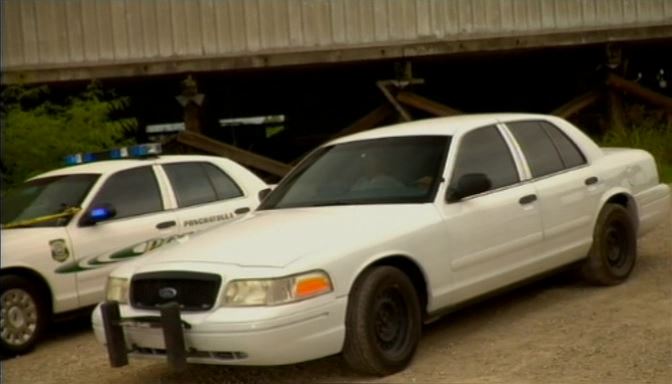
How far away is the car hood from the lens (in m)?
5.59

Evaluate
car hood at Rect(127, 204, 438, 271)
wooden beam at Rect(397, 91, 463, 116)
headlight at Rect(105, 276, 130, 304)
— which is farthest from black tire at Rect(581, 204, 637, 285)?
wooden beam at Rect(397, 91, 463, 116)

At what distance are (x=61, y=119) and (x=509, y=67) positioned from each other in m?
10.4

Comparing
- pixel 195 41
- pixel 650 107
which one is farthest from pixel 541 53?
pixel 195 41

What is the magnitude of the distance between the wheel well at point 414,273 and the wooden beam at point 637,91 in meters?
10.4

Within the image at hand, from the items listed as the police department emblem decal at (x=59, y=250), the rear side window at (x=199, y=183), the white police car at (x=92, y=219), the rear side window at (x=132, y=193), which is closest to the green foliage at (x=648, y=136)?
the rear side window at (x=199, y=183)

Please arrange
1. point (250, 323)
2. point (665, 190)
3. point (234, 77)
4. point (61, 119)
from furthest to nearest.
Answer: point (234, 77) → point (61, 119) → point (665, 190) → point (250, 323)

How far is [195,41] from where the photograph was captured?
13.2 m

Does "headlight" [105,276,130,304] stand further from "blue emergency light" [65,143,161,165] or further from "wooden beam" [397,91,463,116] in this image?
"wooden beam" [397,91,463,116]

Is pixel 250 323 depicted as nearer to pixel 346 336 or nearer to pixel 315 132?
pixel 346 336

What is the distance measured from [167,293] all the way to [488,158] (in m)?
2.60

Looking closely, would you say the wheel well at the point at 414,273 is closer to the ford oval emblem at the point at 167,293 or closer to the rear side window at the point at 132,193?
the ford oval emblem at the point at 167,293

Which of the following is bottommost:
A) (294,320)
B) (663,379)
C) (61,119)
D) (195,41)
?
(663,379)

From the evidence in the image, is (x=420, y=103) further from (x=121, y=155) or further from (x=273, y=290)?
(x=273, y=290)

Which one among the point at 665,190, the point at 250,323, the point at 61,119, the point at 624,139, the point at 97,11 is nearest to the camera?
the point at 250,323
